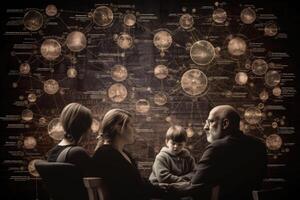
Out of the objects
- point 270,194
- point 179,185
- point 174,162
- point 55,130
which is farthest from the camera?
point 55,130

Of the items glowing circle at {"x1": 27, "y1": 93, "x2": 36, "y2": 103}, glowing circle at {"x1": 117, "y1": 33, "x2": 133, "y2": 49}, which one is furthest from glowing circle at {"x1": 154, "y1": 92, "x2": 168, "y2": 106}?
glowing circle at {"x1": 27, "y1": 93, "x2": 36, "y2": 103}

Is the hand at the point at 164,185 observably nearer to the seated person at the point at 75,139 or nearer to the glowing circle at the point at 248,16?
the seated person at the point at 75,139

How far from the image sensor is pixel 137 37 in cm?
437

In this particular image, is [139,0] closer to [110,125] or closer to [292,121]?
[110,125]

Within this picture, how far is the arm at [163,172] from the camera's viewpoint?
375 centimetres

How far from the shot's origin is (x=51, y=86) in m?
4.36

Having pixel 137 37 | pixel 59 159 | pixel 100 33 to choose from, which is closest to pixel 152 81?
pixel 137 37

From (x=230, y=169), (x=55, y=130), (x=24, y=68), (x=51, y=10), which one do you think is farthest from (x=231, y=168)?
(x=51, y=10)

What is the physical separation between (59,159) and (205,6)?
95.0 inches

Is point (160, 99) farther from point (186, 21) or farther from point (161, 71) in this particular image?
point (186, 21)

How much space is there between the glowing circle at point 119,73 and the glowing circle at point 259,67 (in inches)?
56.4

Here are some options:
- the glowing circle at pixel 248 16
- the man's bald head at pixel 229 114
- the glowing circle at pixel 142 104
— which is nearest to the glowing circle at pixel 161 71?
the glowing circle at pixel 142 104

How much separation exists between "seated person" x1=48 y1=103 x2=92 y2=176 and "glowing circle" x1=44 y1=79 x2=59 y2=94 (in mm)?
960

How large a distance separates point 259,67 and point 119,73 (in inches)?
61.6
